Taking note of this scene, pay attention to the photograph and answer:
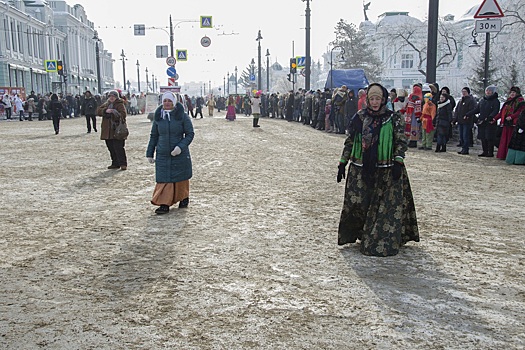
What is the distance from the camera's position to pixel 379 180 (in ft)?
18.2

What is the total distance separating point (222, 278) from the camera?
195 inches

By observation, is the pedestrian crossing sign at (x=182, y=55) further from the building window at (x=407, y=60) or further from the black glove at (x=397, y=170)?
the building window at (x=407, y=60)

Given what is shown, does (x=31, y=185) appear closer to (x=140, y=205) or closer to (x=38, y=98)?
(x=140, y=205)

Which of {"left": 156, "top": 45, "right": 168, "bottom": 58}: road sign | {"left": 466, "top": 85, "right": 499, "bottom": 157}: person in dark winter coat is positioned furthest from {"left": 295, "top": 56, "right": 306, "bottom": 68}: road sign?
{"left": 466, "top": 85, "right": 499, "bottom": 157}: person in dark winter coat

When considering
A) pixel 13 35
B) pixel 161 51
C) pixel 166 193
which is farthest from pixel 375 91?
pixel 13 35

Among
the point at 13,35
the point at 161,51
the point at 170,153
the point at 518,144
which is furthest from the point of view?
the point at 13,35

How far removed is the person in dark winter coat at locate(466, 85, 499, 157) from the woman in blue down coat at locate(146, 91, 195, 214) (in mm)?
Result: 8374

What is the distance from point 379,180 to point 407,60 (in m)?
77.3

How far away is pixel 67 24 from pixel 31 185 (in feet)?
250

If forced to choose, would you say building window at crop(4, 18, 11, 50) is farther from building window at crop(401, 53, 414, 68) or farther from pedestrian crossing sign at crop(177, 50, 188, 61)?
building window at crop(401, 53, 414, 68)

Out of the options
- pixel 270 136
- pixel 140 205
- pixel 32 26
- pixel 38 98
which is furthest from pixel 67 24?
pixel 140 205

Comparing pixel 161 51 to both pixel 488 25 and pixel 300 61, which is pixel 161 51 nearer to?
pixel 300 61

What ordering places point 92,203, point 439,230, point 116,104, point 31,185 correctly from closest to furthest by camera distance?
point 439,230 → point 92,203 → point 31,185 → point 116,104

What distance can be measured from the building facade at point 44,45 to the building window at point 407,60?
4129 cm
